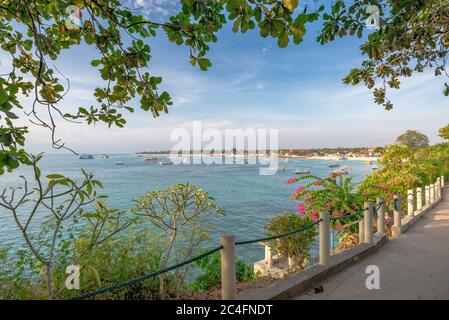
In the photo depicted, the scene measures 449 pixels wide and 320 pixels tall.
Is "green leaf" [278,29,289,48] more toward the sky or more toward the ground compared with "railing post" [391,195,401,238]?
more toward the sky

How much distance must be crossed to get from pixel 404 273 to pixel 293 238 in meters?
2.96

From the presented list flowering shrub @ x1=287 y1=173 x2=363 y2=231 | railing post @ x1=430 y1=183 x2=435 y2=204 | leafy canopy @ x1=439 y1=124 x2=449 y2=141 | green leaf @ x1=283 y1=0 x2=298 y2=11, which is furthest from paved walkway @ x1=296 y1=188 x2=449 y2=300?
leafy canopy @ x1=439 y1=124 x2=449 y2=141

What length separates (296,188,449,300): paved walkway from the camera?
4.21 meters

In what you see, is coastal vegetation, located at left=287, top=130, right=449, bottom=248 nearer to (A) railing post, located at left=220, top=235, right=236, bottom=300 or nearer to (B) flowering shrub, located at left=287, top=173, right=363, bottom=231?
(B) flowering shrub, located at left=287, top=173, right=363, bottom=231

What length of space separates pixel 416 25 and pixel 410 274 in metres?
4.43

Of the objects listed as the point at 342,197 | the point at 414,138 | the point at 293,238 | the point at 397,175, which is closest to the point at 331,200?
the point at 342,197

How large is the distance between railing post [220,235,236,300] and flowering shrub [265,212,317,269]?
4236 mm

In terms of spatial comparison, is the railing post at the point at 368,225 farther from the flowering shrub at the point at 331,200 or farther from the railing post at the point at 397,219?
the railing post at the point at 397,219

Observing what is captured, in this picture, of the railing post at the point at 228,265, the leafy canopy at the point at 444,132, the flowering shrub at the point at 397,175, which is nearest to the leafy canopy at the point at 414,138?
the leafy canopy at the point at 444,132

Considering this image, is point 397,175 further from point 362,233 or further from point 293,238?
point 293,238

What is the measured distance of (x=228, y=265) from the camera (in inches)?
143

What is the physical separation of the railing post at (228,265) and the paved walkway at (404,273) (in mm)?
1238
